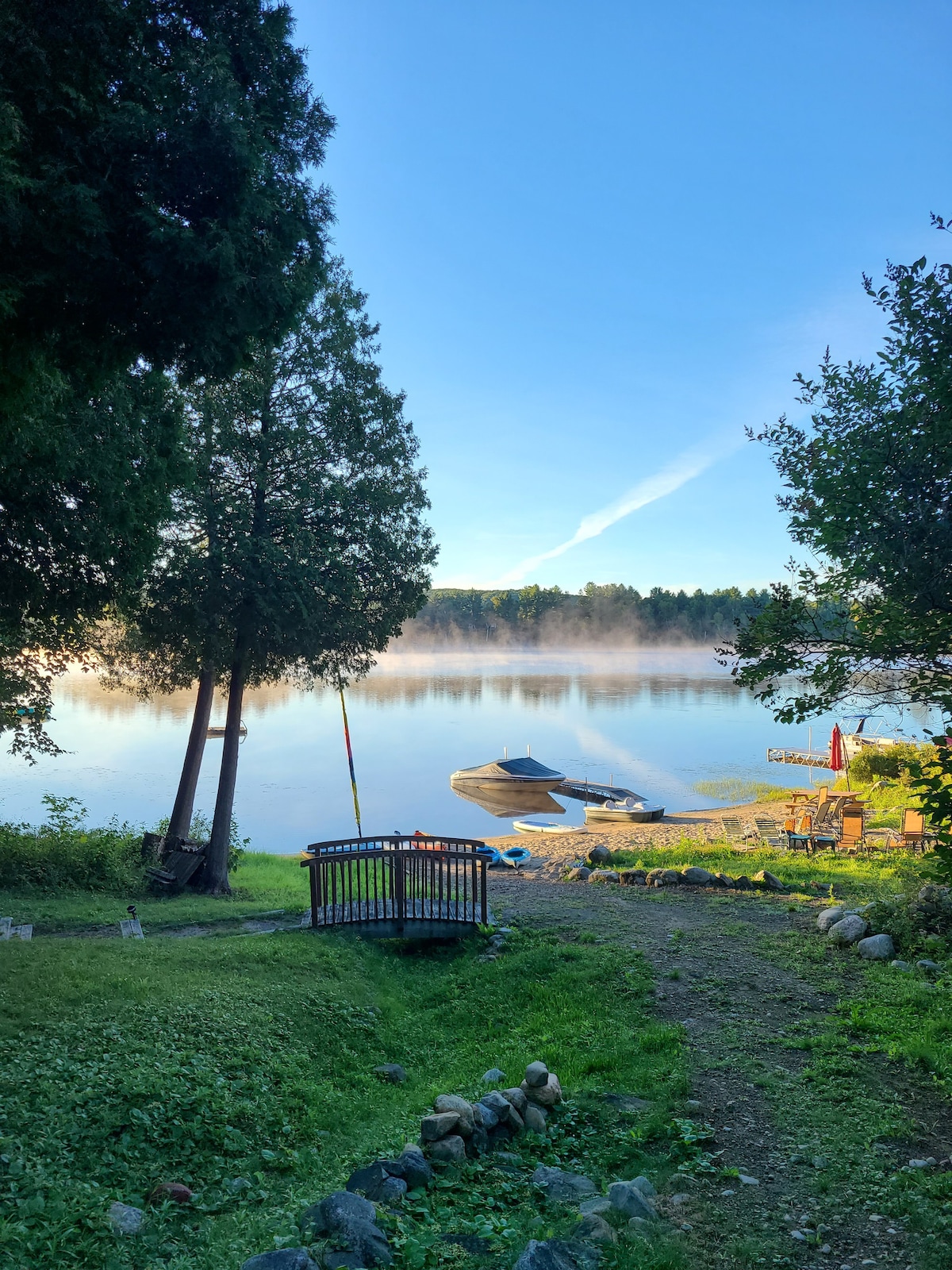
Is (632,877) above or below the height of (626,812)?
above

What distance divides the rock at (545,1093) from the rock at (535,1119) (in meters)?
0.13

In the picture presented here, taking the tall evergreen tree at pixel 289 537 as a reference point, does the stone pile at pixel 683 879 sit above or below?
below

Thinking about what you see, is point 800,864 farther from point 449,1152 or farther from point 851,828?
point 449,1152

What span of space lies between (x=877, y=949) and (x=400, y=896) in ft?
20.9

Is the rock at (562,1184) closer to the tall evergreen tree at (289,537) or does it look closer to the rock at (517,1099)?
the rock at (517,1099)

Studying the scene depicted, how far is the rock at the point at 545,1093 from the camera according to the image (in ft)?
20.0

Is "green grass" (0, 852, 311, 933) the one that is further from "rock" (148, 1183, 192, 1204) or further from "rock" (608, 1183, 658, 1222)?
"rock" (608, 1183, 658, 1222)

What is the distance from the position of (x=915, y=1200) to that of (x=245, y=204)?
776cm

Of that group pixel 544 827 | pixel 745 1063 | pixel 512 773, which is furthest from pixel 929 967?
pixel 512 773

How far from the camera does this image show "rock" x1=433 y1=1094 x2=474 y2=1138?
18.3ft

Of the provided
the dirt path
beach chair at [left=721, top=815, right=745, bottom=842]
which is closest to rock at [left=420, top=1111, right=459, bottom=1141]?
the dirt path

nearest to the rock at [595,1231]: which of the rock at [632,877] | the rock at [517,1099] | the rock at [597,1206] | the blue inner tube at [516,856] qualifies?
Answer: the rock at [597,1206]

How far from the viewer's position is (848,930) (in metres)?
10.4

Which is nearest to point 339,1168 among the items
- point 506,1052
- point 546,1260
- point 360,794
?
point 546,1260
